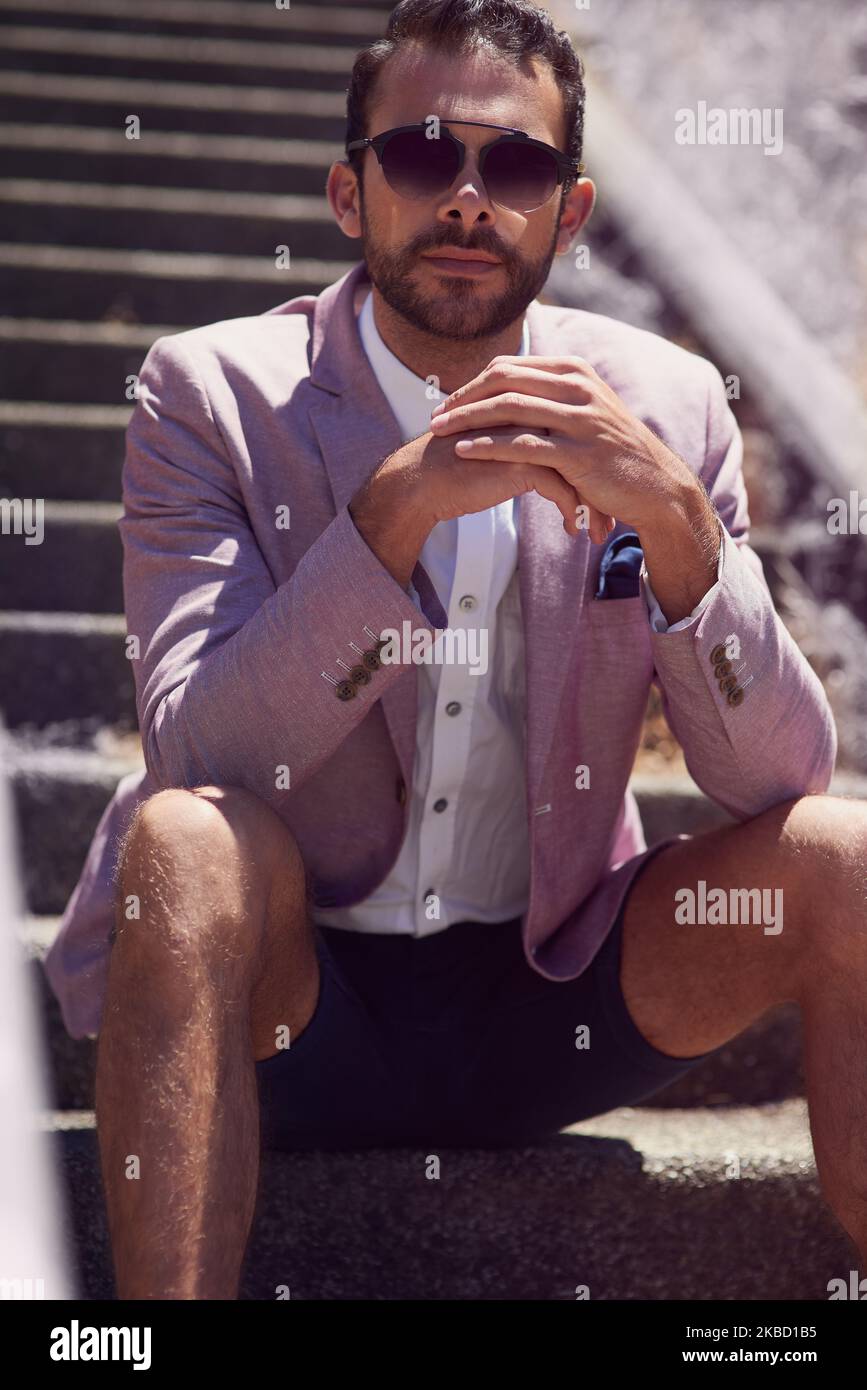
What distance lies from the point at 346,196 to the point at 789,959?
120 cm

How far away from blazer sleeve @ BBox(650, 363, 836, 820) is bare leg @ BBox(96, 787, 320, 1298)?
1.76ft

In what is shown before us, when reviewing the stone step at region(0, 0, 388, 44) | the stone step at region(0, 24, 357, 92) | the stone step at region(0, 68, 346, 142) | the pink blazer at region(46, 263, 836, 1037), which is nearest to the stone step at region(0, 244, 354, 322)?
the stone step at region(0, 68, 346, 142)

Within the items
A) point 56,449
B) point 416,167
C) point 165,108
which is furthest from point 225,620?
point 165,108

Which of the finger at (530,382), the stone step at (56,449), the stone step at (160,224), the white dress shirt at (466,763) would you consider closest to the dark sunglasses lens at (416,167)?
the white dress shirt at (466,763)

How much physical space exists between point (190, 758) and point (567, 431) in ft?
1.90

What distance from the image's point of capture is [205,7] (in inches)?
211

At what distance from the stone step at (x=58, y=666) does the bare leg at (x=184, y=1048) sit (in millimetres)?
1293

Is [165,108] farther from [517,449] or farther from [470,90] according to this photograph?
[517,449]

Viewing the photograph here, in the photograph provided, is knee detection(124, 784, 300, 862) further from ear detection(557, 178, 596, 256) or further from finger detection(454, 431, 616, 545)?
ear detection(557, 178, 596, 256)

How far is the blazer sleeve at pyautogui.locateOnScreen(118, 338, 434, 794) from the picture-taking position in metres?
1.81

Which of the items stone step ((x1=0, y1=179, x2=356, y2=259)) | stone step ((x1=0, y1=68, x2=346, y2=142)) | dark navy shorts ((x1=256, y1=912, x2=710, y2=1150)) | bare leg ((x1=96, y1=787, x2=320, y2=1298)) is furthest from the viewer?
stone step ((x1=0, y1=68, x2=346, y2=142))

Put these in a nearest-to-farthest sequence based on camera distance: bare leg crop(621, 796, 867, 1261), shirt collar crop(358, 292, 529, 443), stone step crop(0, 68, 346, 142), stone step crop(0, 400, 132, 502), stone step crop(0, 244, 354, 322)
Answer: bare leg crop(621, 796, 867, 1261) → shirt collar crop(358, 292, 529, 443) → stone step crop(0, 400, 132, 502) → stone step crop(0, 244, 354, 322) → stone step crop(0, 68, 346, 142)

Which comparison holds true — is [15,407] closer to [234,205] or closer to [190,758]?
[234,205]

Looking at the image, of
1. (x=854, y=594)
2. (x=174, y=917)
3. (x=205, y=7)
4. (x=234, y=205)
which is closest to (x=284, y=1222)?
(x=174, y=917)
